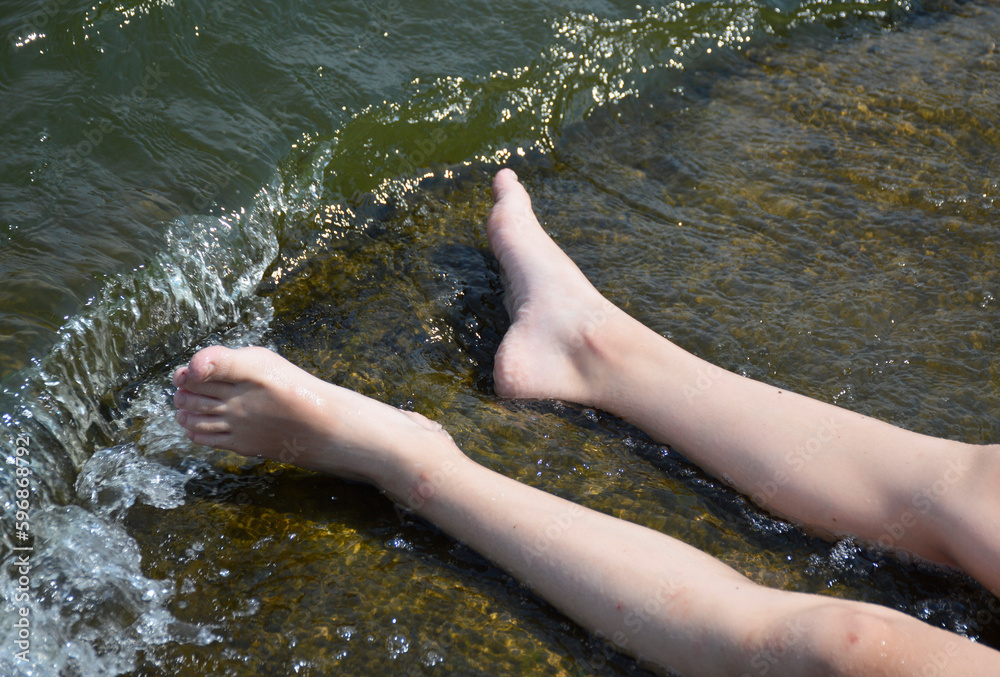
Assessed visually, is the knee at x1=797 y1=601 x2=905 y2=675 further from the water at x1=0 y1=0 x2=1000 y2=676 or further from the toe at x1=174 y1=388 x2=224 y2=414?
the toe at x1=174 y1=388 x2=224 y2=414

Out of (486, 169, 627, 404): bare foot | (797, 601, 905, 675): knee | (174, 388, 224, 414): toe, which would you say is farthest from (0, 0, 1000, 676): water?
(797, 601, 905, 675): knee

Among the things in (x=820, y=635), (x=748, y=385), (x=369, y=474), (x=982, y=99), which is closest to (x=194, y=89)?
(x=369, y=474)

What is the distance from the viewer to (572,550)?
1.78m

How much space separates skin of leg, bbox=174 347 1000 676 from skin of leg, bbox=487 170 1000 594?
325 millimetres

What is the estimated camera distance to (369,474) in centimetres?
209

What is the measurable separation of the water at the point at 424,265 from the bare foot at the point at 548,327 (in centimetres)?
8

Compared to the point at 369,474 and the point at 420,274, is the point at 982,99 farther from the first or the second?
the point at 369,474

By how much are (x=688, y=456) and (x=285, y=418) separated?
1.06m

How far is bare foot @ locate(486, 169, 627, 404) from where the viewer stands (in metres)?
2.37

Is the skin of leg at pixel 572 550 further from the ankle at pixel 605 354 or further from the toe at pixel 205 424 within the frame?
the ankle at pixel 605 354

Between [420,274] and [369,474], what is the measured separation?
104cm

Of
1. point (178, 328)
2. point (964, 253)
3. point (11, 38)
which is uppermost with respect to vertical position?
point (11, 38)

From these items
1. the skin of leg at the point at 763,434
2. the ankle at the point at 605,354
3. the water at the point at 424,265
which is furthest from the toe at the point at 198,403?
the ankle at the point at 605,354

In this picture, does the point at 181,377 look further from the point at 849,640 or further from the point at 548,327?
the point at 849,640
